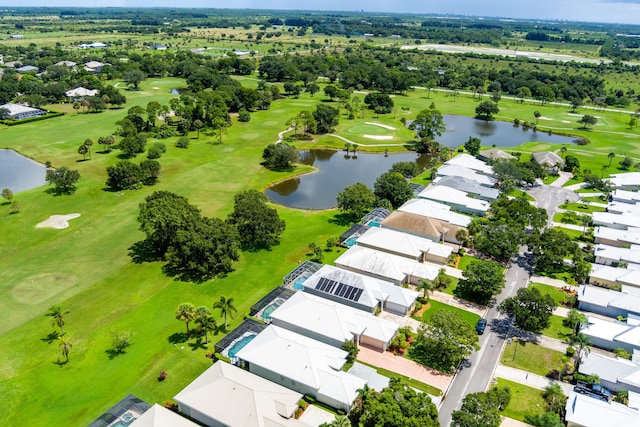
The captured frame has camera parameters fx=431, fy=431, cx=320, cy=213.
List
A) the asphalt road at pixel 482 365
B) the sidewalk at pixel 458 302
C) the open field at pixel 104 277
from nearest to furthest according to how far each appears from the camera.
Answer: the asphalt road at pixel 482 365, the open field at pixel 104 277, the sidewalk at pixel 458 302

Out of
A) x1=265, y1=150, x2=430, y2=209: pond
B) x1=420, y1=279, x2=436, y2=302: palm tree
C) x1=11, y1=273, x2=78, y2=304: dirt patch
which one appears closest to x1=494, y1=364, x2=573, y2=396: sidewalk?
x1=420, y1=279, x2=436, y2=302: palm tree

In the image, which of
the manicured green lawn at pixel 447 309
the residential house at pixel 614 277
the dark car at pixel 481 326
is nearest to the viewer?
the dark car at pixel 481 326

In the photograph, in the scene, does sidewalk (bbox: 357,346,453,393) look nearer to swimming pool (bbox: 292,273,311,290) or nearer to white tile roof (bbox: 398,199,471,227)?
swimming pool (bbox: 292,273,311,290)

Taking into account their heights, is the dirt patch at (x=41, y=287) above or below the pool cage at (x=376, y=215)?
below

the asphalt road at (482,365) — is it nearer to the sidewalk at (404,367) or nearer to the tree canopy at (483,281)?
the sidewalk at (404,367)

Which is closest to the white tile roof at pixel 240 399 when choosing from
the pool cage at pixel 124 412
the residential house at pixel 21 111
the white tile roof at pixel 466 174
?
the pool cage at pixel 124 412

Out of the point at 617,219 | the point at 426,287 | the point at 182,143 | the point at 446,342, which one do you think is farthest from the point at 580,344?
the point at 182,143

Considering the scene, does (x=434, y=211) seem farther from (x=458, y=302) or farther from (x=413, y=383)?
(x=413, y=383)
